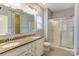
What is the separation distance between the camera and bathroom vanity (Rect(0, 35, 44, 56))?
1.81 meters

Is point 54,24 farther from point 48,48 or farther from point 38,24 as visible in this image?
point 48,48

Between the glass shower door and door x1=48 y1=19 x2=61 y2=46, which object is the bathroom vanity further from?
the glass shower door

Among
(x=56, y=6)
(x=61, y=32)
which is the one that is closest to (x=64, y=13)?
(x=56, y=6)

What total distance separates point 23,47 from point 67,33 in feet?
2.88

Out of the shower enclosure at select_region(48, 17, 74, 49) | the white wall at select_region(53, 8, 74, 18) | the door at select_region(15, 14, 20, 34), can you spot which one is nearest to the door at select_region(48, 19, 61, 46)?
the shower enclosure at select_region(48, 17, 74, 49)

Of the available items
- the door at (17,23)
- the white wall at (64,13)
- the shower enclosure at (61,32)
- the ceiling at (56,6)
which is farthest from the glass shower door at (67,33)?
the door at (17,23)

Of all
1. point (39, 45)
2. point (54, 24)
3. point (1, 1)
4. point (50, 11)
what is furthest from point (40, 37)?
point (1, 1)

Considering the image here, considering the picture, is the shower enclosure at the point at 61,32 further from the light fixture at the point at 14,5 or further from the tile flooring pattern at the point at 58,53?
the light fixture at the point at 14,5

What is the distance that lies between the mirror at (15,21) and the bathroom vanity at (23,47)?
0.22m

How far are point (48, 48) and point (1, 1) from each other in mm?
1210

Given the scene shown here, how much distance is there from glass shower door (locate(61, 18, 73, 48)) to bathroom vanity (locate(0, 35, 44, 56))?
43 cm

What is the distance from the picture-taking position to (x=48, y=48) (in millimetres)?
2301

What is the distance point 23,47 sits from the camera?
2150 millimetres

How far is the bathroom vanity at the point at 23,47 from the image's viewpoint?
1812 millimetres
